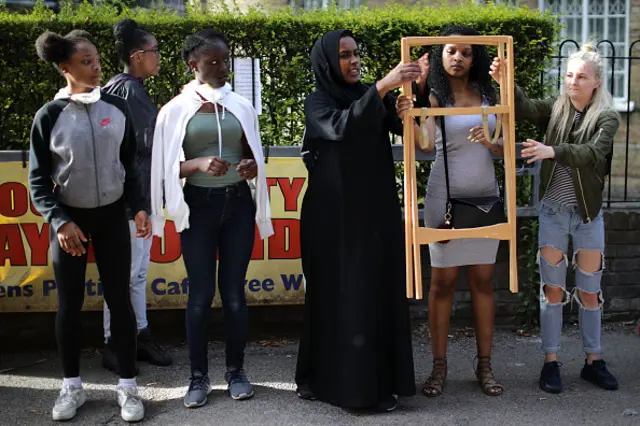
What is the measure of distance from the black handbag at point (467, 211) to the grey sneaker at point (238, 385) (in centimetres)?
146

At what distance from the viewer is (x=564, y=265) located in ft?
17.2

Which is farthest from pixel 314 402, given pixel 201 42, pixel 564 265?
pixel 201 42

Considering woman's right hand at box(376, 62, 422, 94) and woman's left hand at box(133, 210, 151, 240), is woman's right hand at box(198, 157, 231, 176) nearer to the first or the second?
woman's left hand at box(133, 210, 151, 240)

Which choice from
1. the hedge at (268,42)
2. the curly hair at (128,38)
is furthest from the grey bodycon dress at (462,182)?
the curly hair at (128,38)

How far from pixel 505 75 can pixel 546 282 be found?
1.33 m

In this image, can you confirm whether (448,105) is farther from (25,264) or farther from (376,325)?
(25,264)

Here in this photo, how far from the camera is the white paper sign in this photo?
6.23 m

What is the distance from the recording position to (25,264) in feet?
19.5

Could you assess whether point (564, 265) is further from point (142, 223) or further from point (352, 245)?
point (142, 223)

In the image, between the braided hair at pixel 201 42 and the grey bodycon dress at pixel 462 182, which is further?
the grey bodycon dress at pixel 462 182

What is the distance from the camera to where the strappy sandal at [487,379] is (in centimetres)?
510

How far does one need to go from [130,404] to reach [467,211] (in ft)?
7.03

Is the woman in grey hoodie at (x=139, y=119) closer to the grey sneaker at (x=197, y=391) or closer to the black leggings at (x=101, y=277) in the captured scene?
the black leggings at (x=101, y=277)

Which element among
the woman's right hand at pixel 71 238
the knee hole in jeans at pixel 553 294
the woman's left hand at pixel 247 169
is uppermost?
the woman's left hand at pixel 247 169
